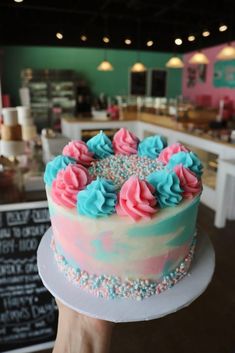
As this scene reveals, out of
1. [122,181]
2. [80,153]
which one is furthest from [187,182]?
[80,153]

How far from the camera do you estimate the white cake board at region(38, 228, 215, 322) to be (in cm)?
98

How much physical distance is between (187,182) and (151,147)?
426mm

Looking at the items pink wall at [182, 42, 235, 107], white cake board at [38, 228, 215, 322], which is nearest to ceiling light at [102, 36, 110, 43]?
pink wall at [182, 42, 235, 107]

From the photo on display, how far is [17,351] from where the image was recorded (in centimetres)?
211

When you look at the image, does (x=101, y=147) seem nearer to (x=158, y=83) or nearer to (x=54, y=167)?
(x=54, y=167)

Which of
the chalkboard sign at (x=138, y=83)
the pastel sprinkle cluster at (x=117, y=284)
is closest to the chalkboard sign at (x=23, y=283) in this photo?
the pastel sprinkle cluster at (x=117, y=284)

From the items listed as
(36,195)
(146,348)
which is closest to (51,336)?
(146,348)

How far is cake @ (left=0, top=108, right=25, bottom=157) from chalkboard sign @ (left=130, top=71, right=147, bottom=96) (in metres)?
9.43

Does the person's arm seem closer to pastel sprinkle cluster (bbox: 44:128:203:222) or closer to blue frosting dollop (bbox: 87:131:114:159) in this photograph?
pastel sprinkle cluster (bbox: 44:128:203:222)

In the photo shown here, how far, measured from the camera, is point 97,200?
0.98m

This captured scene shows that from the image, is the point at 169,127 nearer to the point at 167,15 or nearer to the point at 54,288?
the point at 167,15

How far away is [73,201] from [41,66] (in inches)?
407

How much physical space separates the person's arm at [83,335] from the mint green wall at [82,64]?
33.4 feet

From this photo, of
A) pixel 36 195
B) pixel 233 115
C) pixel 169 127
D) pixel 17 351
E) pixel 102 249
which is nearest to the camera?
pixel 102 249
